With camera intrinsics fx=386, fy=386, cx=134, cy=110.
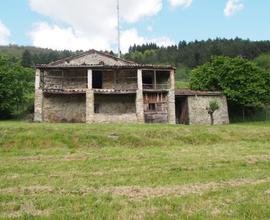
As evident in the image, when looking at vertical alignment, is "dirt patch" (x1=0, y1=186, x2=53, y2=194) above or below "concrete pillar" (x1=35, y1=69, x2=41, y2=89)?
below

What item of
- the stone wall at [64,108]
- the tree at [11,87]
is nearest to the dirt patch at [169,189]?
the stone wall at [64,108]

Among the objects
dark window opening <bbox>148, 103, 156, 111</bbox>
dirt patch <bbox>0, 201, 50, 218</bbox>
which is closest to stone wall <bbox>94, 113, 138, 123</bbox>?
dark window opening <bbox>148, 103, 156, 111</bbox>

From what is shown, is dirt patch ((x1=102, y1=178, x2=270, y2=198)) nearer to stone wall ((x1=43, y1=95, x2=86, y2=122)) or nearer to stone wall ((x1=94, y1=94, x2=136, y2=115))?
stone wall ((x1=43, y1=95, x2=86, y2=122))

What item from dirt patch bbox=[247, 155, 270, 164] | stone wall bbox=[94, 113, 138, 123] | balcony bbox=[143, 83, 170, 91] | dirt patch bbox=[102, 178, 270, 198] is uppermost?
balcony bbox=[143, 83, 170, 91]

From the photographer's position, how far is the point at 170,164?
13797mm

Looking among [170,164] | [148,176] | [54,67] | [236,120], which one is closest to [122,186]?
[148,176]

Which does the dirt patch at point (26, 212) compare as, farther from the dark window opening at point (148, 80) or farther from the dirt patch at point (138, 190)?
the dark window opening at point (148, 80)

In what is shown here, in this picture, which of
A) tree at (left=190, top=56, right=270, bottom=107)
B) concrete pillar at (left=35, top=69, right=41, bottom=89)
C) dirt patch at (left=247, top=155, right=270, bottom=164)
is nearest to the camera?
dirt patch at (left=247, top=155, right=270, bottom=164)

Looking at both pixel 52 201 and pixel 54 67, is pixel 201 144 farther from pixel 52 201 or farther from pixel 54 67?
pixel 54 67

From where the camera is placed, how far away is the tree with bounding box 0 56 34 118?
3484 centimetres

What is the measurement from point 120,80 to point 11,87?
9995mm

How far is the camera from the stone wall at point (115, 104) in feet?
112

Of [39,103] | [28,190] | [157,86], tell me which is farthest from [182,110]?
[28,190]

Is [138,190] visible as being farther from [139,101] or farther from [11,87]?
[11,87]
